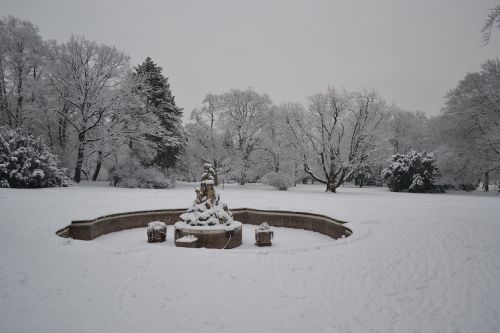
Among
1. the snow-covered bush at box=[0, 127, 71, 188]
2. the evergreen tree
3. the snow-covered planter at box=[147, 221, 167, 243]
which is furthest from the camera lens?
the evergreen tree

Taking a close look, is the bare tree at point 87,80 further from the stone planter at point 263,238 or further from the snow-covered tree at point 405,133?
the snow-covered tree at point 405,133

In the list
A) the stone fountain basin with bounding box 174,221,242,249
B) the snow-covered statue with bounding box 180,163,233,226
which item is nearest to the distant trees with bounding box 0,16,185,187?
the snow-covered statue with bounding box 180,163,233,226

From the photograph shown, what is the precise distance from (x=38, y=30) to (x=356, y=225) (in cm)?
3174

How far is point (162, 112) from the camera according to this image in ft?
105

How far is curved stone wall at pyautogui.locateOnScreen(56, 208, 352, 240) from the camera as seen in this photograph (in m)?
10.8

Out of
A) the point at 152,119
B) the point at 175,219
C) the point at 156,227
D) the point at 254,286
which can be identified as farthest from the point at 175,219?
the point at 152,119

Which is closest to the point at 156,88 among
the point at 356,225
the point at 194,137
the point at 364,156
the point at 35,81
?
the point at 194,137

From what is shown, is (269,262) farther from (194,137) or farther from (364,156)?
(194,137)

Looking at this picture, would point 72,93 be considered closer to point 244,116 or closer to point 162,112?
point 162,112

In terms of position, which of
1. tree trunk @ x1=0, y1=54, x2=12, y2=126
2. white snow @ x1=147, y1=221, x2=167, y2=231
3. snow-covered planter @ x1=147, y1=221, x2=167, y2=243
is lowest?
snow-covered planter @ x1=147, y1=221, x2=167, y2=243

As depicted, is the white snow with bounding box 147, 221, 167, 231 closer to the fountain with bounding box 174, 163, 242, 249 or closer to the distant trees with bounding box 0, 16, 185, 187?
the fountain with bounding box 174, 163, 242, 249

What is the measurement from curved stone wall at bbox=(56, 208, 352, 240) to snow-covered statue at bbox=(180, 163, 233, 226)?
3.33 m

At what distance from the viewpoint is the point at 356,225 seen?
36.2ft

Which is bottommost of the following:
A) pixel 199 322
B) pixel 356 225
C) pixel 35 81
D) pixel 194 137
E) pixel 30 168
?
pixel 199 322
